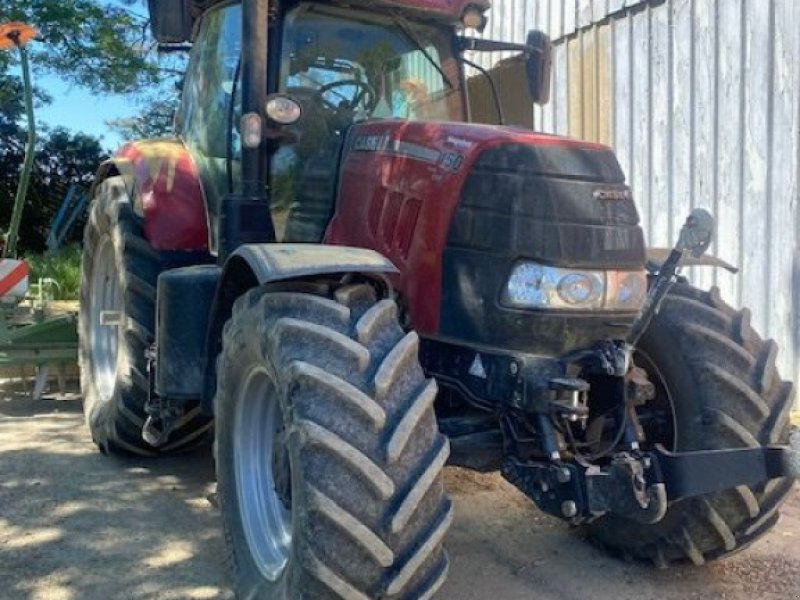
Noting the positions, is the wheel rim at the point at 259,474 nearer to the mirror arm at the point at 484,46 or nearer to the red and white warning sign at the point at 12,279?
the mirror arm at the point at 484,46

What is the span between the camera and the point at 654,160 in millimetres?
7320

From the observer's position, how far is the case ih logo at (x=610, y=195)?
3082 mm

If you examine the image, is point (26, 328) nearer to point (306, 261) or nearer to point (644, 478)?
point (306, 261)

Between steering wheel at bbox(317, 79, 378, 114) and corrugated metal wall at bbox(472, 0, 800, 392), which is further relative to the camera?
corrugated metal wall at bbox(472, 0, 800, 392)

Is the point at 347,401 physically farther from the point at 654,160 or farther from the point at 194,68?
the point at 654,160

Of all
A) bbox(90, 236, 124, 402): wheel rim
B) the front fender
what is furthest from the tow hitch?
bbox(90, 236, 124, 402): wheel rim

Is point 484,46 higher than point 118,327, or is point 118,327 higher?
point 484,46

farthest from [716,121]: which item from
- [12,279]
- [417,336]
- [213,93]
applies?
[12,279]

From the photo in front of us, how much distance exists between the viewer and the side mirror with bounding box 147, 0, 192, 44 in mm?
3639

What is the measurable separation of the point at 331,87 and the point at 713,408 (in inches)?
81.0

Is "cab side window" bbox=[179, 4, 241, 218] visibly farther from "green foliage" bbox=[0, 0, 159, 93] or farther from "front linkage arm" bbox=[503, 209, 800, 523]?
"green foliage" bbox=[0, 0, 159, 93]

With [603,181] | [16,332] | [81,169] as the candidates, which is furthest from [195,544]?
[81,169]

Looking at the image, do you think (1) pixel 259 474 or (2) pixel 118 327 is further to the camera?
(2) pixel 118 327

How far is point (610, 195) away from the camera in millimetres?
3105
